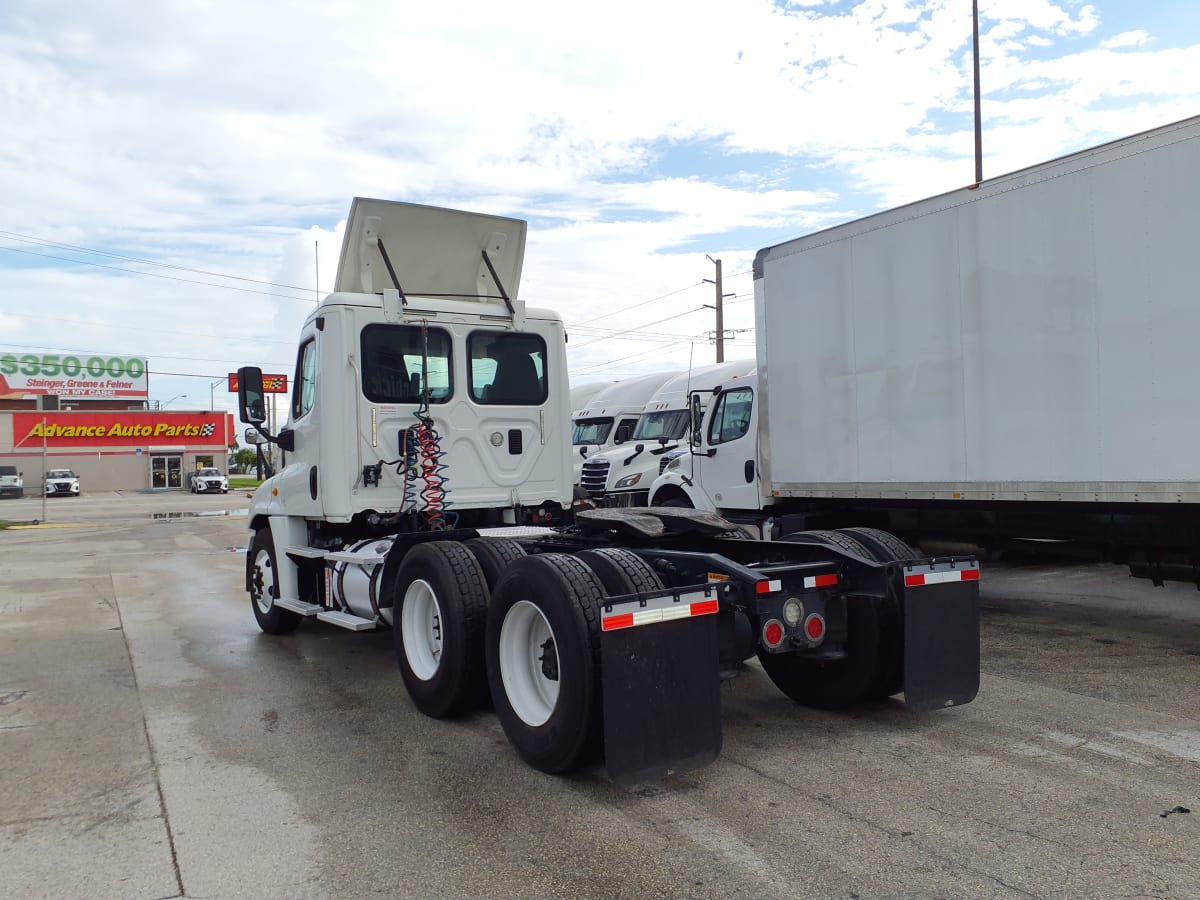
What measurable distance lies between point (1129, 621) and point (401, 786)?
6670 millimetres

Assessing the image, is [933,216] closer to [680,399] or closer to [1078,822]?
[1078,822]

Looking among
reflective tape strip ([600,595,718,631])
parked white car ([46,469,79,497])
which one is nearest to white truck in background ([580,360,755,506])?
reflective tape strip ([600,595,718,631])

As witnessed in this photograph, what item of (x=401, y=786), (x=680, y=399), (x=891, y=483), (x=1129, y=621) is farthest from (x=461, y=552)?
(x=680, y=399)

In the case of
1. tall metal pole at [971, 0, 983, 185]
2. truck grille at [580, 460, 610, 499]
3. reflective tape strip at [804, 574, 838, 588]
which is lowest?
reflective tape strip at [804, 574, 838, 588]

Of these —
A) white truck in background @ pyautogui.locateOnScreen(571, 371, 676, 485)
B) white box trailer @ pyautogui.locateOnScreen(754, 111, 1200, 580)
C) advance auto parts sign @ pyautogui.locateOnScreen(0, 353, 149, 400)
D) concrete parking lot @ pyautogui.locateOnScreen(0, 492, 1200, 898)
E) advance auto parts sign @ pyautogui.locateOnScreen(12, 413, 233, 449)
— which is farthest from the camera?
advance auto parts sign @ pyautogui.locateOnScreen(0, 353, 149, 400)

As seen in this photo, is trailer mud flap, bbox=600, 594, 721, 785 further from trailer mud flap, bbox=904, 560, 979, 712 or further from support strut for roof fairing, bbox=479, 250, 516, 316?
support strut for roof fairing, bbox=479, 250, 516, 316

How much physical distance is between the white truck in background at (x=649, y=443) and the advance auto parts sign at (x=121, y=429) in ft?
178

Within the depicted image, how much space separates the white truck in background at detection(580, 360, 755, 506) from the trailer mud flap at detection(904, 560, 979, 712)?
9661 mm

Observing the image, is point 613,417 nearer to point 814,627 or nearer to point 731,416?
point 731,416

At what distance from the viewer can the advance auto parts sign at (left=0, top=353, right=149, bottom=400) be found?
70562 millimetres

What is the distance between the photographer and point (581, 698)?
13.4ft

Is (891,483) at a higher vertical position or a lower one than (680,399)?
lower

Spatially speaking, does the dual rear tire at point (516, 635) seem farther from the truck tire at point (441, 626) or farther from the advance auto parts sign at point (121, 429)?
the advance auto parts sign at point (121, 429)

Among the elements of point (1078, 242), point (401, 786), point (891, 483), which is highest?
point (1078, 242)
